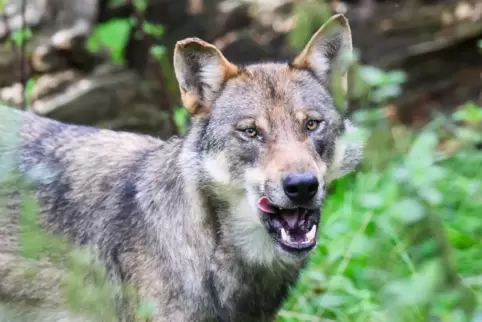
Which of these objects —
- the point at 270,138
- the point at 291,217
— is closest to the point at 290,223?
the point at 291,217

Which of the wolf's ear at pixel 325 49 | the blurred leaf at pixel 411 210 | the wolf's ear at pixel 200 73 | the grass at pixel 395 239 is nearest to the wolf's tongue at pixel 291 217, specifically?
the grass at pixel 395 239

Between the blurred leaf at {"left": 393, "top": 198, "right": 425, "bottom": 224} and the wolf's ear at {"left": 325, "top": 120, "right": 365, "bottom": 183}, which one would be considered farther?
the wolf's ear at {"left": 325, "top": 120, "right": 365, "bottom": 183}

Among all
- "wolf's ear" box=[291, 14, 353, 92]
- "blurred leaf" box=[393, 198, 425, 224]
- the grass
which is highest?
"wolf's ear" box=[291, 14, 353, 92]

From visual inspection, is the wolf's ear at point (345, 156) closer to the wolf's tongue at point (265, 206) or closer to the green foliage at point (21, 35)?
the wolf's tongue at point (265, 206)

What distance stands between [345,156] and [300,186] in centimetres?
77

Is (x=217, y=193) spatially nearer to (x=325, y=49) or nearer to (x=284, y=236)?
(x=284, y=236)

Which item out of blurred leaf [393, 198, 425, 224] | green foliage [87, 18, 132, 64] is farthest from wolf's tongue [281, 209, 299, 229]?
green foliage [87, 18, 132, 64]

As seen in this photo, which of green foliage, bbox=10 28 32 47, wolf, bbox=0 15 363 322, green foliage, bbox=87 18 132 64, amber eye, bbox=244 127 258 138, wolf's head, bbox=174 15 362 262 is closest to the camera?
wolf's head, bbox=174 15 362 262

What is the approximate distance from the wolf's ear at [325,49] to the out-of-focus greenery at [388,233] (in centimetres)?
29

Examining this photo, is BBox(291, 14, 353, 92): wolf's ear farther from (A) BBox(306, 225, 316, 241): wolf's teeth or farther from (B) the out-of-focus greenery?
(A) BBox(306, 225, 316, 241): wolf's teeth

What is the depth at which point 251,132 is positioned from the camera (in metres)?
4.04

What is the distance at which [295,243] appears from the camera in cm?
382

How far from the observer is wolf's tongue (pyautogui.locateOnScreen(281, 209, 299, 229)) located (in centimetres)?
391

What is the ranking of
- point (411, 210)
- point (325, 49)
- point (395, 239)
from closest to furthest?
point (411, 210) < point (325, 49) < point (395, 239)
